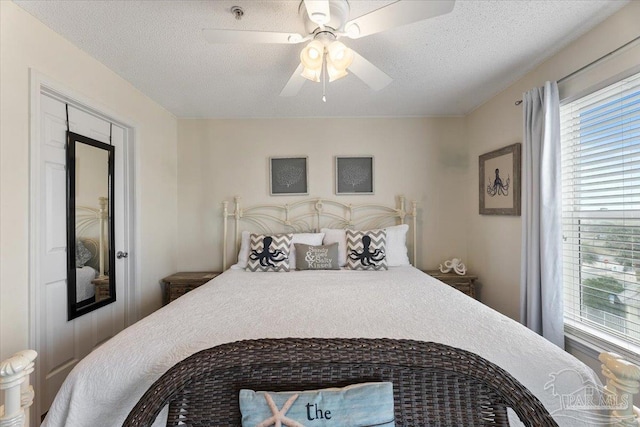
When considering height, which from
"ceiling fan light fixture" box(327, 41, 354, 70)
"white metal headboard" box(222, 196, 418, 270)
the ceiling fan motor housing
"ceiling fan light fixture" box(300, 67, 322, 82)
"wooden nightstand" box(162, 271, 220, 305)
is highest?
the ceiling fan motor housing

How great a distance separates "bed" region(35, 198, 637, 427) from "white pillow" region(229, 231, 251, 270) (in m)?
0.51

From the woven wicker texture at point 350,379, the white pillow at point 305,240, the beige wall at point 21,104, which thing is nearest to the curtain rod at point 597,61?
the woven wicker texture at point 350,379

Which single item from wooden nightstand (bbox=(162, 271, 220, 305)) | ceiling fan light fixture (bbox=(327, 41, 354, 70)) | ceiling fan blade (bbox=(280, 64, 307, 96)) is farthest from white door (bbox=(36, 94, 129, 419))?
ceiling fan light fixture (bbox=(327, 41, 354, 70))

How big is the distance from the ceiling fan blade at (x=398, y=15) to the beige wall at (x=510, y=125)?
121cm

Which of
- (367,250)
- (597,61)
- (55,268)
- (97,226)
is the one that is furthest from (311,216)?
(597,61)

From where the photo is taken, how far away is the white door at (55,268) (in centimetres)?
176

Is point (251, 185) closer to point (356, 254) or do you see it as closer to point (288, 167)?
point (288, 167)

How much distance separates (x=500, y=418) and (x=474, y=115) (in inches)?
117

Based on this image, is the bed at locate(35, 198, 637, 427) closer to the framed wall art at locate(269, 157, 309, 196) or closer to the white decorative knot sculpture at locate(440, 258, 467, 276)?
the white decorative knot sculpture at locate(440, 258, 467, 276)

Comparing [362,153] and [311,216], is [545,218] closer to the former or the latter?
[362,153]

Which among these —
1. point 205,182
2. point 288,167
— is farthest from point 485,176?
point 205,182

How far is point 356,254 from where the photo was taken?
270cm

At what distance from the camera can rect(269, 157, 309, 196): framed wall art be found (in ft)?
10.6

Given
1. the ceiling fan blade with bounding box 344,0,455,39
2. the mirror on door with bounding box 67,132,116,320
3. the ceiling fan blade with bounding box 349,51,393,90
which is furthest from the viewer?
the mirror on door with bounding box 67,132,116,320
